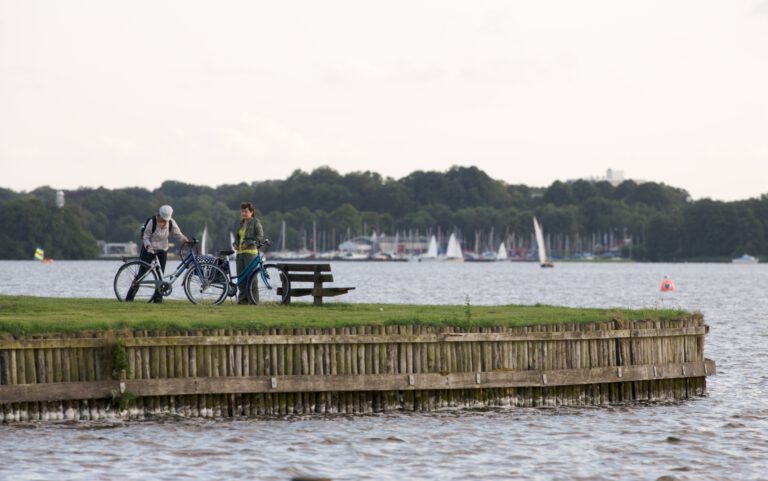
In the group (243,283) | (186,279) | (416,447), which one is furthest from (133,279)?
(416,447)

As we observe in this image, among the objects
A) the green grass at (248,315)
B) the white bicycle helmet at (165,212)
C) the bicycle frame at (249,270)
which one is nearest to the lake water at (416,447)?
the green grass at (248,315)

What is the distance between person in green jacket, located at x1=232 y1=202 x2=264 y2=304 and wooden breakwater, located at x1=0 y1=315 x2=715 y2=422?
6.05 metres

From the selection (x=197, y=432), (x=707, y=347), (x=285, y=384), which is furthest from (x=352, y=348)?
(x=707, y=347)

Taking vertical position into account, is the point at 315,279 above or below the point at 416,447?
above

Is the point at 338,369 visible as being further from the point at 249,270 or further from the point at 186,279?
the point at 186,279

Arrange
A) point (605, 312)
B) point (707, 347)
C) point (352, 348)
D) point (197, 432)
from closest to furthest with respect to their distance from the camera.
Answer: point (197, 432) < point (352, 348) < point (605, 312) < point (707, 347)

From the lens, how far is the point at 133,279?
111 feet

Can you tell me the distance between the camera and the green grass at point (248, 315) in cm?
2714

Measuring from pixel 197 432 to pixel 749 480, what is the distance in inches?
391

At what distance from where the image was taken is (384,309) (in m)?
33.9

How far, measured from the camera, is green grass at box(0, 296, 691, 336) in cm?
2714

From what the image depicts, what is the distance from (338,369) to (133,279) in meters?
8.11

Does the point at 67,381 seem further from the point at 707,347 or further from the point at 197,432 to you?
the point at 707,347

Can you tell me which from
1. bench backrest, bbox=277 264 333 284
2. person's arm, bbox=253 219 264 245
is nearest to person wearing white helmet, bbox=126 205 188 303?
person's arm, bbox=253 219 264 245
